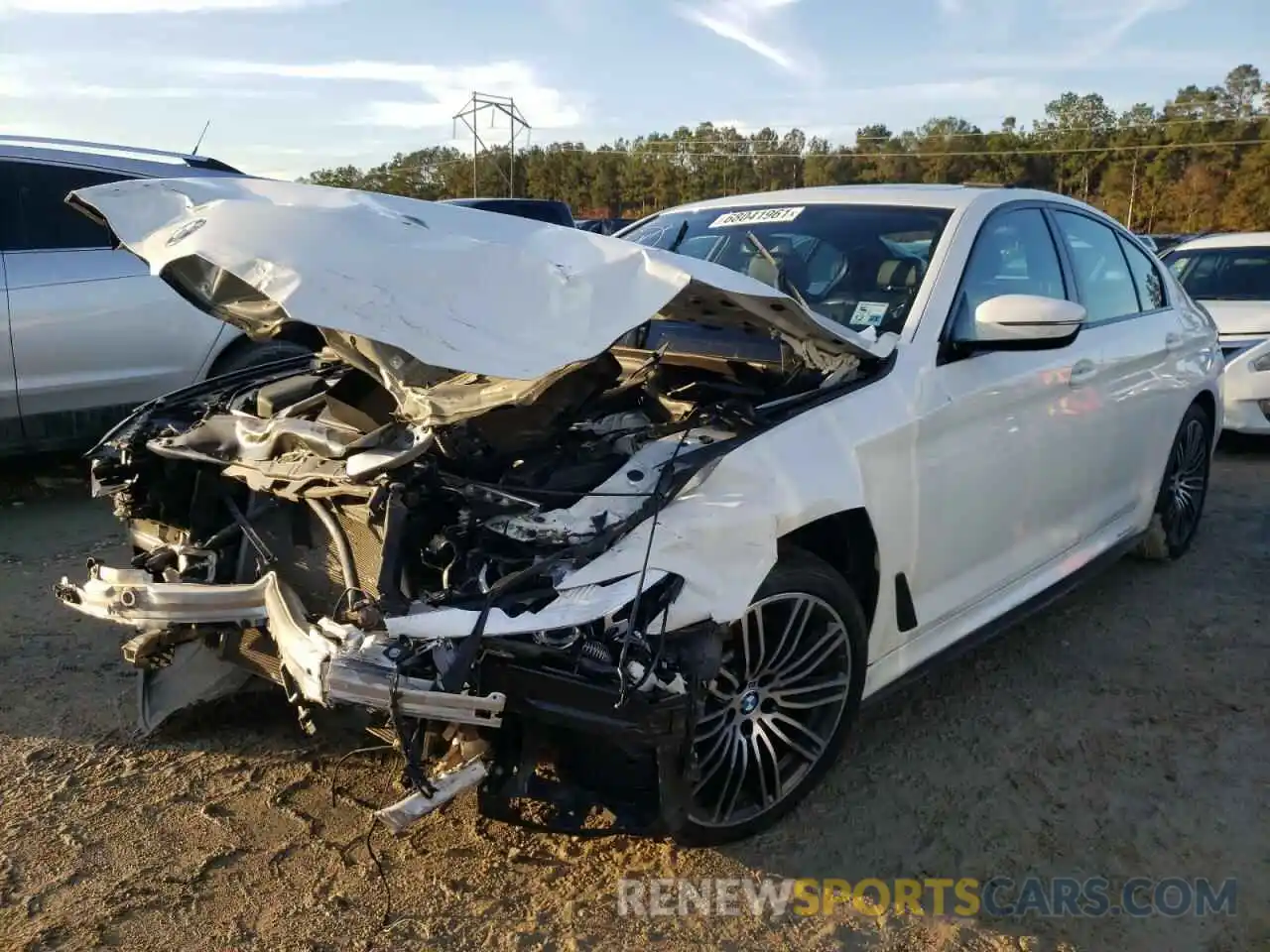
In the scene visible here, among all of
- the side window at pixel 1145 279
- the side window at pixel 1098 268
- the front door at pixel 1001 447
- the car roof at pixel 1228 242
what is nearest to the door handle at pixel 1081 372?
the front door at pixel 1001 447

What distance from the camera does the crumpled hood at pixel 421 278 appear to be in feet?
7.70

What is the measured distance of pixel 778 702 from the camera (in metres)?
2.87

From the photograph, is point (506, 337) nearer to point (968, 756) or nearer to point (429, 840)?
point (429, 840)

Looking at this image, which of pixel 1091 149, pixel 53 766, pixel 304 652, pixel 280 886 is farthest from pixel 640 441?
pixel 1091 149

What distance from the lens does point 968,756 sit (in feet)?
11.1

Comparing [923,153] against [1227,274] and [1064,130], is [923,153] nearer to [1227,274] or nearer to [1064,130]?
[1064,130]

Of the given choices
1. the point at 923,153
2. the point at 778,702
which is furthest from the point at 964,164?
the point at 778,702

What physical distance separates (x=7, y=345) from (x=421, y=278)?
4.11m

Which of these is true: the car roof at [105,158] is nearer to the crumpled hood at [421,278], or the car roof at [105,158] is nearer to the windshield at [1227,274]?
the crumpled hood at [421,278]

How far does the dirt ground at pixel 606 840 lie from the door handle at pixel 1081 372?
1.13 meters

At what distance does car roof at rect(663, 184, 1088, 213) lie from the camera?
3824 millimetres

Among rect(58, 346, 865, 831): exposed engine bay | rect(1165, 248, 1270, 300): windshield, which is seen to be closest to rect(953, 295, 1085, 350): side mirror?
rect(58, 346, 865, 831): exposed engine bay

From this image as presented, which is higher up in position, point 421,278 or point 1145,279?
point 421,278

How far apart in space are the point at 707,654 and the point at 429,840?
1.06 meters
